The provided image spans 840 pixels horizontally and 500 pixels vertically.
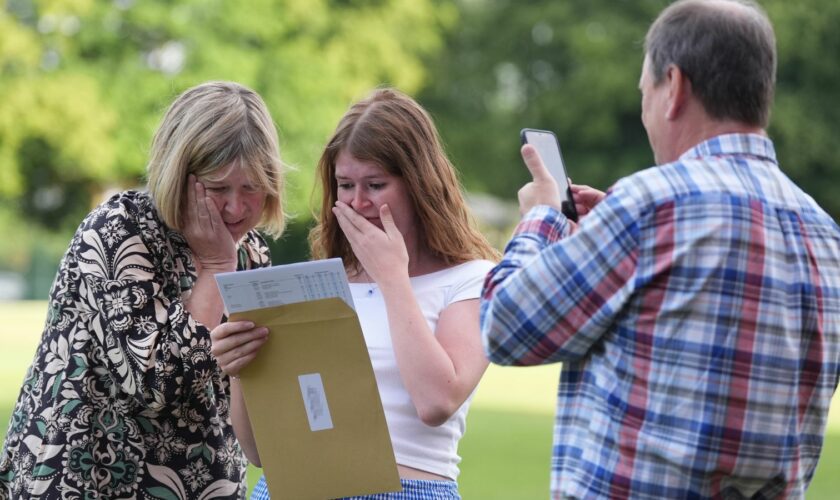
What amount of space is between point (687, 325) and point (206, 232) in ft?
5.11

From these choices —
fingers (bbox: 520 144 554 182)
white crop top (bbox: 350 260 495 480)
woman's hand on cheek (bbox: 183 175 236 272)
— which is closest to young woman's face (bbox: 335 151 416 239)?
white crop top (bbox: 350 260 495 480)

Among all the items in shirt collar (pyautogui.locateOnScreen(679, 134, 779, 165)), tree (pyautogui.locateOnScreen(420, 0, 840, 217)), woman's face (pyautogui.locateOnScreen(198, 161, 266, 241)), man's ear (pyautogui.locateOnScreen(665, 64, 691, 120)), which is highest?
tree (pyautogui.locateOnScreen(420, 0, 840, 217))

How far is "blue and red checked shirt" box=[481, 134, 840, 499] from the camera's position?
250 centimetres

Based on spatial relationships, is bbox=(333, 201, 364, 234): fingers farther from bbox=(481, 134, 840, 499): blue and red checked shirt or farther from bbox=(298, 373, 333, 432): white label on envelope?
bbox=(481, 134, 840, 499): blue and red checked shirt

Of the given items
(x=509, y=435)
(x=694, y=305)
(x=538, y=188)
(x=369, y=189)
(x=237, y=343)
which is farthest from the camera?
(x=509, y=435)

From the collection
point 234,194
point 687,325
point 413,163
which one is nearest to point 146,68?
point 234,194

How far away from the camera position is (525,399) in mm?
16547

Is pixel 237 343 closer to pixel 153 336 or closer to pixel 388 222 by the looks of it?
pixel 153 336

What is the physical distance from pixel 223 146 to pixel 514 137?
112ft

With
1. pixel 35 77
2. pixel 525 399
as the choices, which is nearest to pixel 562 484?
pixel 525 399

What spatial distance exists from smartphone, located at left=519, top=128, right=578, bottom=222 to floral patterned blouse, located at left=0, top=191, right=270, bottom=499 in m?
1.06

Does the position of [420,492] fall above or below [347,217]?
below

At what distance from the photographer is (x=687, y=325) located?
2.51 m

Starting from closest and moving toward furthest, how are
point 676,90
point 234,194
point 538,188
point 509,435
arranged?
1. point 676,90
2. point 538,188
3. point 234,194
4. point 509,435
